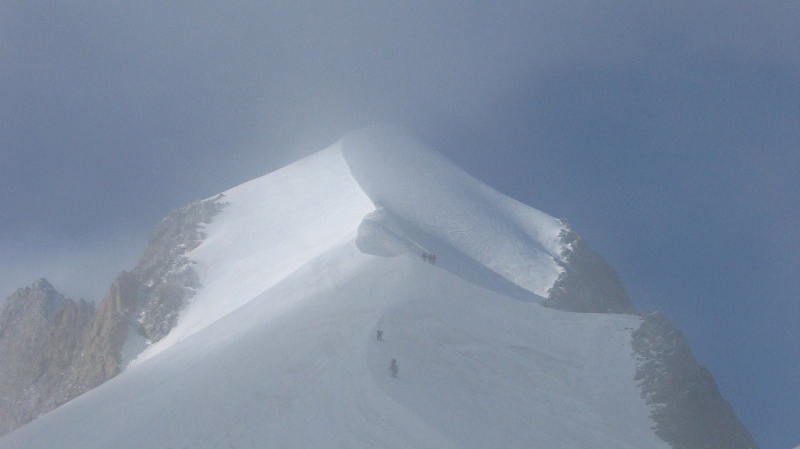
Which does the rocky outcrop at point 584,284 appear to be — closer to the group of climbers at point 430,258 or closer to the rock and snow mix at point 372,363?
the rock and snow mix at point 372,363

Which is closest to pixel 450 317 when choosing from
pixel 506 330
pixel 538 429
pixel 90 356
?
pixel 506 330

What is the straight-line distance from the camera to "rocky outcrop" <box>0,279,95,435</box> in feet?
196

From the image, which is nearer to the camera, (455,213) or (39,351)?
(39,351)

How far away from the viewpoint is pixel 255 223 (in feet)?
222

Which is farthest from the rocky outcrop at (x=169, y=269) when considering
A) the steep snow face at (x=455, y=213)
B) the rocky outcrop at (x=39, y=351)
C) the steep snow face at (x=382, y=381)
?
the steep snow face at (x=382, y=381)

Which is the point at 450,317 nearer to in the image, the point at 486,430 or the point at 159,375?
the point at 486,430

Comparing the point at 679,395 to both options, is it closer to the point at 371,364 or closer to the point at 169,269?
the point at 371,364

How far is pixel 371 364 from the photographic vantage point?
1192 inches

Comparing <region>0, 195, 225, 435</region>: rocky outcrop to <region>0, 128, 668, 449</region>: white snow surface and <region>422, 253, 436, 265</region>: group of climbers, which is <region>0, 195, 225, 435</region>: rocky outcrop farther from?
<region>422, 253, 436, 265</region>: group of climbers

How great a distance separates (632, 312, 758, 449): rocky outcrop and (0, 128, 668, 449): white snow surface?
2.21 feet

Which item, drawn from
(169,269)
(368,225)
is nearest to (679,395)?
(368,225)

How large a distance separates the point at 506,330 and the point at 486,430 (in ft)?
33.2

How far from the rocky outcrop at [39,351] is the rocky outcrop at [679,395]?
39239 mm

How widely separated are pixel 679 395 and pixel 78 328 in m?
47.4
